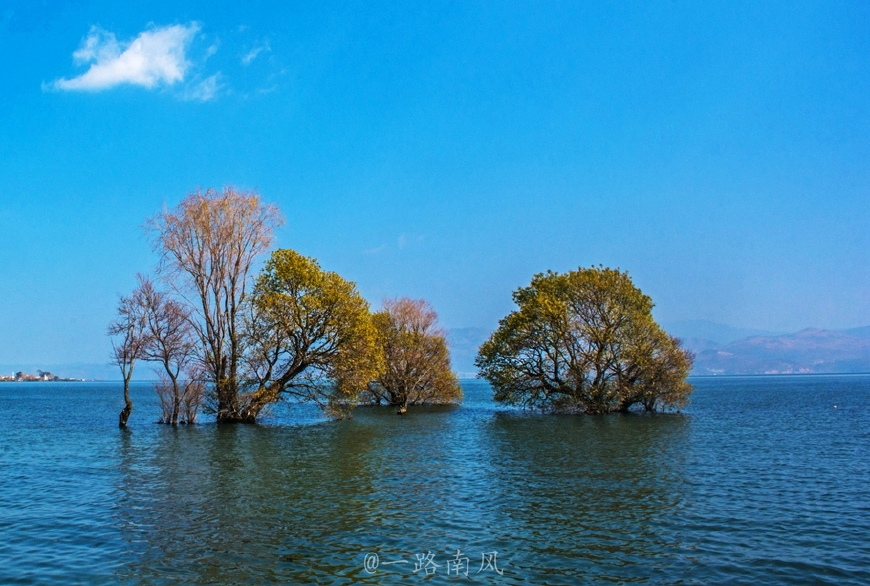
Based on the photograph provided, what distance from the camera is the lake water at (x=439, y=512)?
48.1 feet

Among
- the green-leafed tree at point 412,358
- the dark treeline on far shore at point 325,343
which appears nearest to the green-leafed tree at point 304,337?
the dark treeline on far shore at point 325,343

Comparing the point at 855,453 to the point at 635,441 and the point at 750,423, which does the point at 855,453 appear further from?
the point at 750,423

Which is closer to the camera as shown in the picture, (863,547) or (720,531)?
(863,547)

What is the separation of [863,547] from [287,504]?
17756 mm

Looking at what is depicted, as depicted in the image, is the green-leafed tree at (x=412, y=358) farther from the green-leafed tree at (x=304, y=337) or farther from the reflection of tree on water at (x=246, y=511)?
the reflection of tree on water at (x=246, y=511)

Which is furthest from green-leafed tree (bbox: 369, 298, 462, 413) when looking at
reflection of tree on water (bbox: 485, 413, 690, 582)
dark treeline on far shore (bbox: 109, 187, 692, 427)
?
reflection of tree on water (bbox: 485, 413, 690, 582)

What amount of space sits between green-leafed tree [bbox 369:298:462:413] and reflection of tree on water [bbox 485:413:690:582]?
38118 millimetres

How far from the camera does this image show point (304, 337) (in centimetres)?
5400

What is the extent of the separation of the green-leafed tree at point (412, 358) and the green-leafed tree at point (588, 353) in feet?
46.6

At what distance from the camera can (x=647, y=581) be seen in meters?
13.7

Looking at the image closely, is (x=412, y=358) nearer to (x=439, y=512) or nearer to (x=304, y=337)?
(x=304, y=337)

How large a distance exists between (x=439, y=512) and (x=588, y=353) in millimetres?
48255

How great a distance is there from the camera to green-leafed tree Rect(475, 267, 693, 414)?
208 feet

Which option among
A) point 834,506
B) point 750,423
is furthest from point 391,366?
point 834,506
